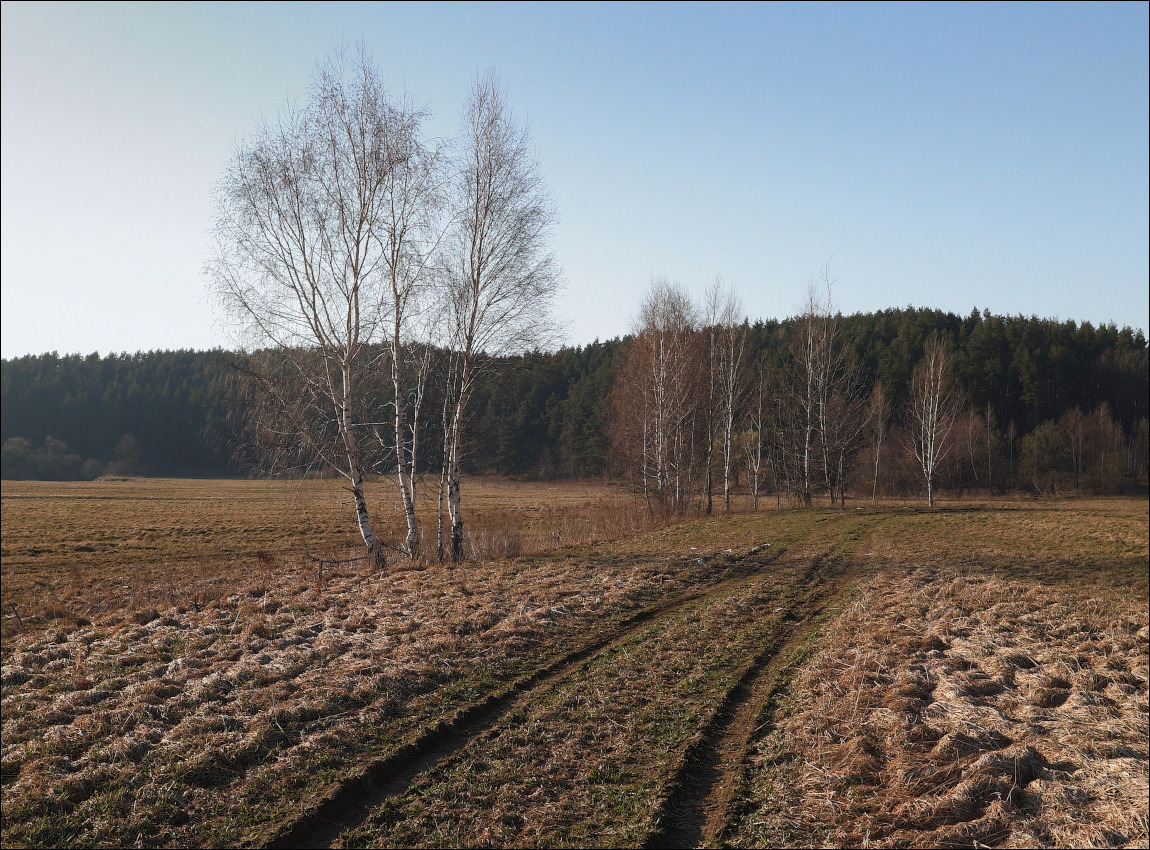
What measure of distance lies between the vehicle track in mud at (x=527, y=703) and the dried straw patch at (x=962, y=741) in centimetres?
26

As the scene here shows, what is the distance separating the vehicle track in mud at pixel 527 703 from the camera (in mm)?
4527

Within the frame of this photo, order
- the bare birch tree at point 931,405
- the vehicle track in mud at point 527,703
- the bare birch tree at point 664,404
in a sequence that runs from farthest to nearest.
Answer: the bare birch tree at point 931,405 < the bare birch tree at point 664,404 < the vehicle track in mud at point 527,703

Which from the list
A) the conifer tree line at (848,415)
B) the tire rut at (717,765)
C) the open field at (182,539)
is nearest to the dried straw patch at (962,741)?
the tire rut at (717,765)

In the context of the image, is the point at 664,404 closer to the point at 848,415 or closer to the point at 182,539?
the point at 848,415

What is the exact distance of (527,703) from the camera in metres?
6.61

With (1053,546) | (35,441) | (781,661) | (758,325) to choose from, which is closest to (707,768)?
(781,661)

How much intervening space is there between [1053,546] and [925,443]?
19414mm

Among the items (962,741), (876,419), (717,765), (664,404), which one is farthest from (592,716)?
(876,419)

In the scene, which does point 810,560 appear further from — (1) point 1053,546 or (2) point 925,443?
(2) point 925,443

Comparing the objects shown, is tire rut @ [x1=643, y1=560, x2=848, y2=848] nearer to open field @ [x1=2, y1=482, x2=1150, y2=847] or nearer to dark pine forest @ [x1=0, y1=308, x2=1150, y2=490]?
open field @ [x1=2, y1=482, x2=1150, y2=847]

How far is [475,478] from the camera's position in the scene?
7600 cm

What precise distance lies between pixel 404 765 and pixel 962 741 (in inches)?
180

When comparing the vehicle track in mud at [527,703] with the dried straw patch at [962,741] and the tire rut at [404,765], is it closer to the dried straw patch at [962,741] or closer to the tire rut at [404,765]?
the tire rut at [404,765]

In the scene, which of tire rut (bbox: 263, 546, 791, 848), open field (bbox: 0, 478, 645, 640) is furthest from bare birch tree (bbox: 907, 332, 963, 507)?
tire rut (bbox: 263, 546, 791, 848)
